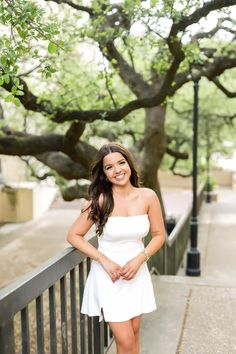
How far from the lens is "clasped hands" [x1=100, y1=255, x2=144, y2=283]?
324 cm

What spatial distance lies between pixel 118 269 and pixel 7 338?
1053 mm

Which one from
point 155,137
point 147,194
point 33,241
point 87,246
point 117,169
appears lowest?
point 33,241

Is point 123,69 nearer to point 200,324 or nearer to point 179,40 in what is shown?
point 179,40

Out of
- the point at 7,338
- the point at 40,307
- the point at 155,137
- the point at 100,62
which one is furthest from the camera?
the point at 155,137

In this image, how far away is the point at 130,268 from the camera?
10.7ft

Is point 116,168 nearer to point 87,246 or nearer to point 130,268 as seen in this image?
point 87,246

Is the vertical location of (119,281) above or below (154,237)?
below

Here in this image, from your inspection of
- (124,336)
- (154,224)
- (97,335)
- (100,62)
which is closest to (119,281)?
(124,336)

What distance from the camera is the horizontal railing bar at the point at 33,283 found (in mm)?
2408

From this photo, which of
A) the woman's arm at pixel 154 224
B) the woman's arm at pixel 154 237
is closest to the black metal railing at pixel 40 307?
the woman's arm at pixel 154 237

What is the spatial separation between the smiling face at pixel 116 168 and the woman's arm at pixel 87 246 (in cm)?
31

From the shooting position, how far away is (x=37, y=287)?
9.11 feet

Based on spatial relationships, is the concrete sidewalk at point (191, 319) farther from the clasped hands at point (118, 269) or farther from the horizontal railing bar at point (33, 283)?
the horizontal railing bar at point (33, 283)

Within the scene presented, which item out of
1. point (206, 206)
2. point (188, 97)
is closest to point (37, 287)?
point (188, 97)
